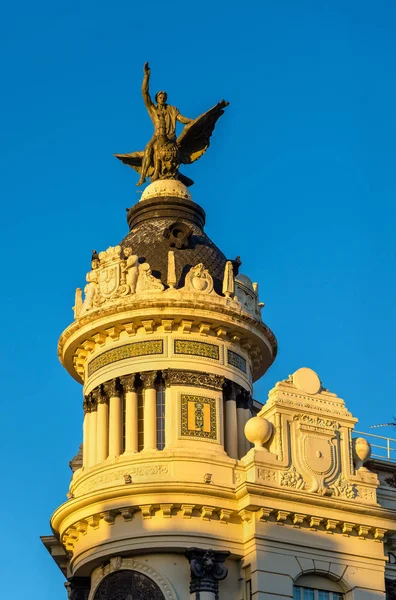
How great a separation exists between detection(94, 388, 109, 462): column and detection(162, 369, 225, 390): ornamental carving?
2272 millimetres

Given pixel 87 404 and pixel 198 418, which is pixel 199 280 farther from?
pixel 87 404

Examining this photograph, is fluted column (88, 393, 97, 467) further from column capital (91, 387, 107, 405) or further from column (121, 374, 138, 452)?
column (121, 374, 138, 452)

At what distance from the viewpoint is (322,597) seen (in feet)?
146

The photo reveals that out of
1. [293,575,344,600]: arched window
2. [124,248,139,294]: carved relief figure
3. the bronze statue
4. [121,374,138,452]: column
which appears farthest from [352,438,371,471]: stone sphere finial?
the bronze statue

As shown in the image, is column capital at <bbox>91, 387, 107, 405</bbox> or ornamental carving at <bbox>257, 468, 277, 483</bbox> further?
column capital at <bbox>91, 387, 107, 405</bbox>

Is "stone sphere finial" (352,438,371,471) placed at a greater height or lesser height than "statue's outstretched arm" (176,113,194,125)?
lesser

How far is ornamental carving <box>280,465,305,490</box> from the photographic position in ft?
146

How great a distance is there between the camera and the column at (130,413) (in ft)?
149

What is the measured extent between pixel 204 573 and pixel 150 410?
17.9 ft

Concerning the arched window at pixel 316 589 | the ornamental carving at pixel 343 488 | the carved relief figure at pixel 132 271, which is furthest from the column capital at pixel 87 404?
the arched window at pixel 316 589

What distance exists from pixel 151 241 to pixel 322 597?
1243cm

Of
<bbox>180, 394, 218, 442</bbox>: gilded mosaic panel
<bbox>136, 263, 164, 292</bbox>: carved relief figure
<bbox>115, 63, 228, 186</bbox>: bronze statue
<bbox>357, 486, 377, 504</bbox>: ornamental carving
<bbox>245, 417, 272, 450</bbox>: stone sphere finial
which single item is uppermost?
<bbox>115, 63, 228, 186</bbox>: bronze statue

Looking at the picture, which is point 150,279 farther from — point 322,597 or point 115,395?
point 322,597

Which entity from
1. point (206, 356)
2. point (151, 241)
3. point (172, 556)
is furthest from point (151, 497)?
point (151, 241)
